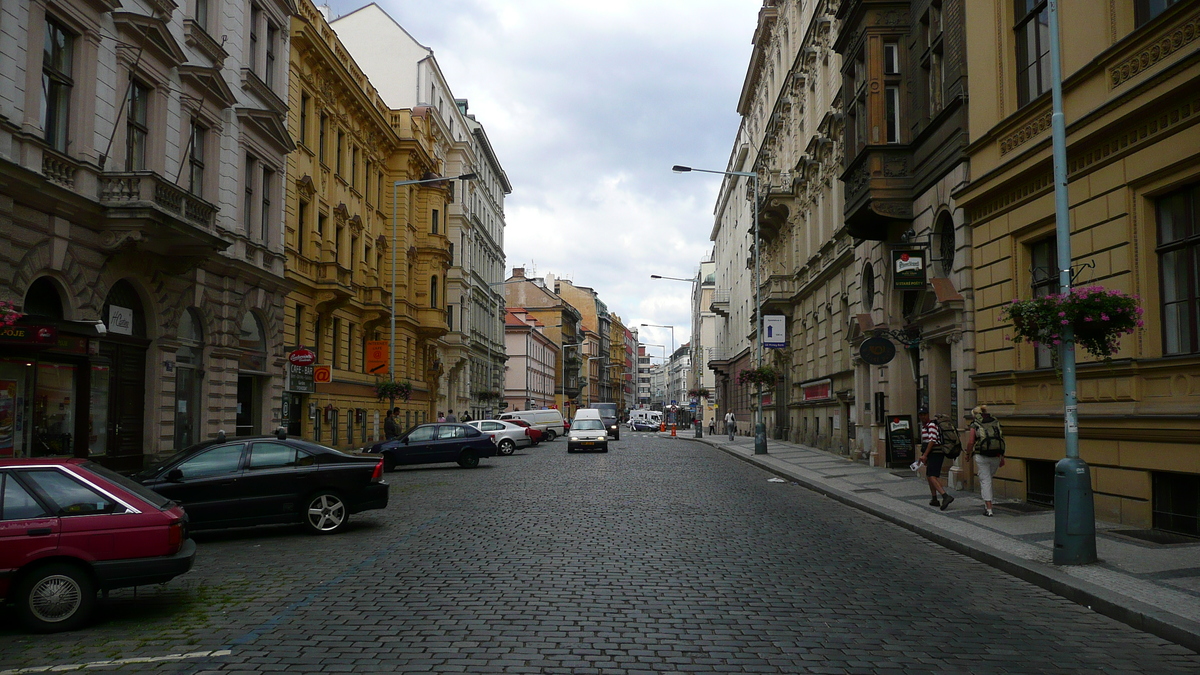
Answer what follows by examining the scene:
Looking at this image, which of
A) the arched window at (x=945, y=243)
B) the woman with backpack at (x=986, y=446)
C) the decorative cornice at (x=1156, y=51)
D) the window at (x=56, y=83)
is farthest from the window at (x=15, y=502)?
the arched window at (x=945, y=243)

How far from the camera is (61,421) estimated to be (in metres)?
18.3

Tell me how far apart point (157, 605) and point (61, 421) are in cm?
1188

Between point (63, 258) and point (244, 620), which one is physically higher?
point (63, 258)

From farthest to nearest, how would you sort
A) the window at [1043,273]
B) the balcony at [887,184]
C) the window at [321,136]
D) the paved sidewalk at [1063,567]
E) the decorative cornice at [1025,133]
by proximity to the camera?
the window at [321,136] → the balcony at [887,184] → the window at [1043,273] → the decorative cornice at [1025,133] → the paved sidewalk at [1063,567]

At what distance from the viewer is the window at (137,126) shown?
20688 mm

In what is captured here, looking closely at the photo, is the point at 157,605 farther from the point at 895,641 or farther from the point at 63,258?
the point at 63,258

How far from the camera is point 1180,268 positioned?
12008mm

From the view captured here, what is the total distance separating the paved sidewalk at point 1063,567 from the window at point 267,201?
19282 mm

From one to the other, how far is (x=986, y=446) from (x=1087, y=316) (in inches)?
158

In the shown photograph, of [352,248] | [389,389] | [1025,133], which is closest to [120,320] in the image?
[389,389]

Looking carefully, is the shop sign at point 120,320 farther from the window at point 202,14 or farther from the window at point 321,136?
the window at point 321,136

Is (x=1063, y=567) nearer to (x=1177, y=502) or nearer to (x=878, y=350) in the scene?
(x=1177, y=502)

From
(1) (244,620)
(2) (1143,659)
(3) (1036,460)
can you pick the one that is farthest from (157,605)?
(3) (1036,460)

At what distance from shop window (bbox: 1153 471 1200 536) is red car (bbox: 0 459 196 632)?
1141 cm
